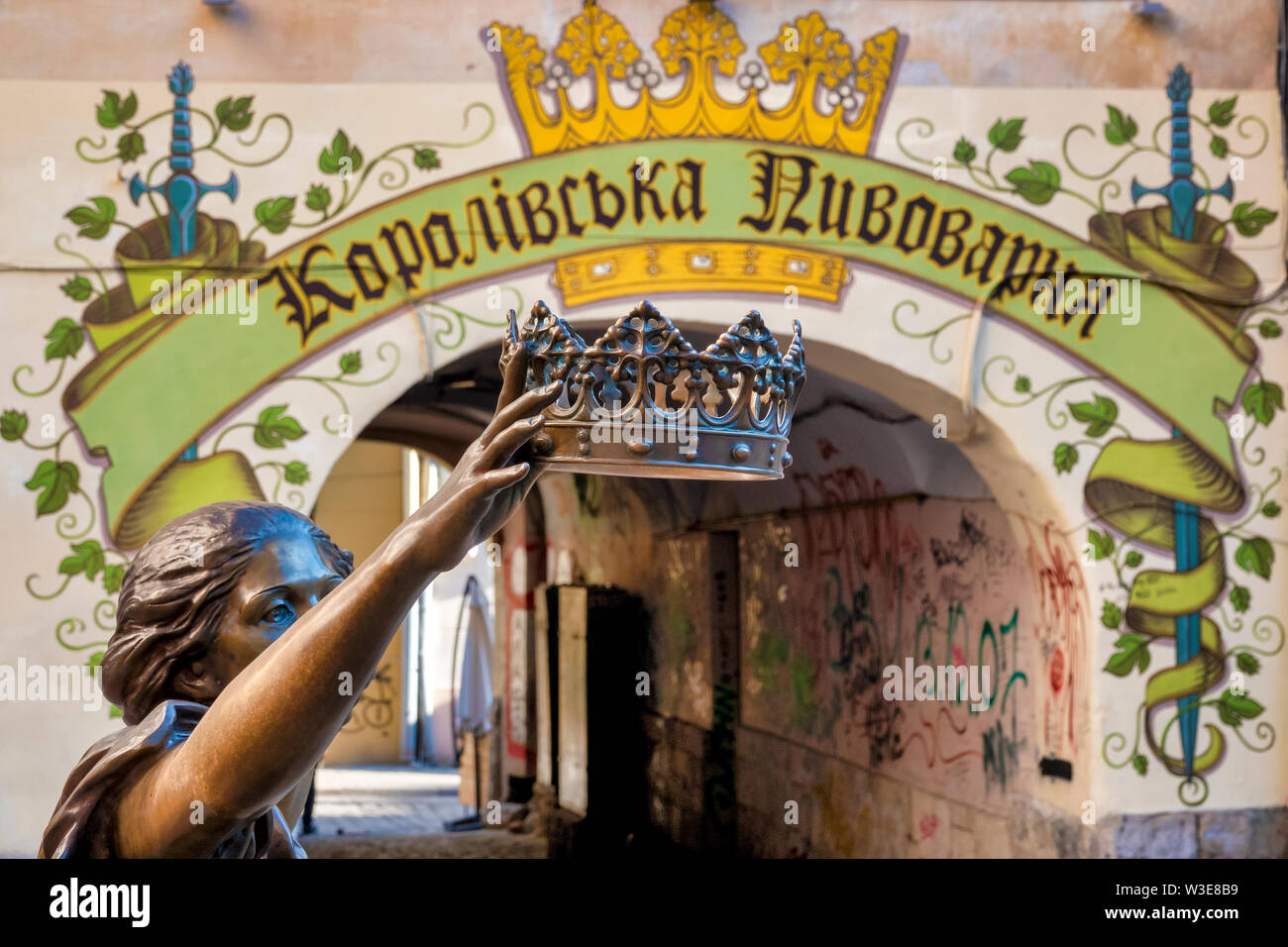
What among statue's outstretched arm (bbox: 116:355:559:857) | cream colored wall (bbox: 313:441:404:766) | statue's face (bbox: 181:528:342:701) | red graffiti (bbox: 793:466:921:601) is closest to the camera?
statue's outstretched arm (bbox: 116:355:559:857)

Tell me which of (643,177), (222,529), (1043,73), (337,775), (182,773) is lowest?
(337,775)

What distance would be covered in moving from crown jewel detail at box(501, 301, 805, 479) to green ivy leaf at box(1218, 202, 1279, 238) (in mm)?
4983

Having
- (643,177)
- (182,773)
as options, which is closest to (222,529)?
(182,773)

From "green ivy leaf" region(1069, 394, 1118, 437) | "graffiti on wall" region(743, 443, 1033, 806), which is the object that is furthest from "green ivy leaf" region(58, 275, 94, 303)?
"graffiti on wall" region(743, 443, 1033, 806)

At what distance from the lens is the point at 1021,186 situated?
676 centimetres

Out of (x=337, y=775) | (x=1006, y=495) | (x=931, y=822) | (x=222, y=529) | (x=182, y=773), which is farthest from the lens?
(x=337, y=775)

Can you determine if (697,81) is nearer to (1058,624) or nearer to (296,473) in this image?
(296,473)

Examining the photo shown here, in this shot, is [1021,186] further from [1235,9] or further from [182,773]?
[182,773]

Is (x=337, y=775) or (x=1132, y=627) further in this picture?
(x=337, y=775)

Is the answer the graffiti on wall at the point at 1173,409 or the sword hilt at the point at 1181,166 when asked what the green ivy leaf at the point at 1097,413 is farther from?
the sword hilt at the point at 1181,166

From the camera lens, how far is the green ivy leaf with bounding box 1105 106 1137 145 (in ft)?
22.3

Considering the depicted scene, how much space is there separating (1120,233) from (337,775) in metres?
13.3

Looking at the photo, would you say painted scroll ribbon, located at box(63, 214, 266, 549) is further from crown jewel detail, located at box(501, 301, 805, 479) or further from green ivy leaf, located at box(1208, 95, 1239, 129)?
green ivy leaf, located at box(1208, 95, 1239, 129)
